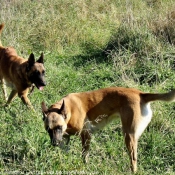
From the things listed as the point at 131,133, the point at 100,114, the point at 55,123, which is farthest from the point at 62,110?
the point at 131,133

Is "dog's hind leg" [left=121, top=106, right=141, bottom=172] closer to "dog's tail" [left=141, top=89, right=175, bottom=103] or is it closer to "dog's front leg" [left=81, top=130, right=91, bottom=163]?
"dog's tail" [left=141, top=89, right=175, bottom=103]

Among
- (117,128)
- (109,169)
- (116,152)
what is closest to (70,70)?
(117,128)

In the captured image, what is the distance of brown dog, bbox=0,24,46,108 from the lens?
6.41 metres

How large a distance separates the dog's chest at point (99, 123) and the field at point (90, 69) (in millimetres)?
152

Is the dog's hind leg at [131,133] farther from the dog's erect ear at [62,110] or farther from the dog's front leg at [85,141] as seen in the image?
the dog's erect ear at [62,110]

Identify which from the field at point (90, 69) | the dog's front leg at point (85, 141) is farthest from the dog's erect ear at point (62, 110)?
Result: the dog's front leg at point (85, 141)

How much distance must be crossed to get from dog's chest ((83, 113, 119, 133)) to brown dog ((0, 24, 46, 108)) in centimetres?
112

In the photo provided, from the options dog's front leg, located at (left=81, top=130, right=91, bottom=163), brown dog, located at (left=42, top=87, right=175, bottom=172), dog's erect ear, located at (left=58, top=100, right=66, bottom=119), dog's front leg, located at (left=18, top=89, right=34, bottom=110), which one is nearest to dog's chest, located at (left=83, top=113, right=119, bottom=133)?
brown dog, located at (left=42, top=87, right=175, bottom=172)

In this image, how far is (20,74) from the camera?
21.6 feet

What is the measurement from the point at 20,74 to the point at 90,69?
5.92ft

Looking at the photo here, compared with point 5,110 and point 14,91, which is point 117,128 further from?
point 14,91

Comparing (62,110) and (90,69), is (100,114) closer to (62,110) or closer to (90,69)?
(62,110)

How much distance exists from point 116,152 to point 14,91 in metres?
2.63

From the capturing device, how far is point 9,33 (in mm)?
9234
